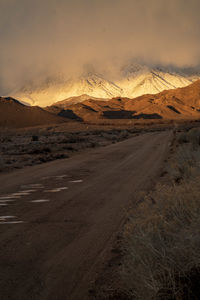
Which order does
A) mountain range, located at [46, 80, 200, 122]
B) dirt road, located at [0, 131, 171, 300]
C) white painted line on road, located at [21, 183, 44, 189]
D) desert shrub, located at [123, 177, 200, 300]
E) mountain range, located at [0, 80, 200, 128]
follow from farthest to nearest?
mountain range, located at [46, 80, 200, 122], mountain range, located at [0, 80, 200, 128], white painted line on road, located at [21, 183, 44, 189], dirt road, located at [0, 131, 171, 300], desert shrub, located at [123, 177, 200, 300]

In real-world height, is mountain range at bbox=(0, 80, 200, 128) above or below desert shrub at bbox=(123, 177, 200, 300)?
above

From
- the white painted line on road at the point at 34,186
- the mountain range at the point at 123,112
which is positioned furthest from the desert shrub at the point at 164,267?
the mountain range at the point at 123,112

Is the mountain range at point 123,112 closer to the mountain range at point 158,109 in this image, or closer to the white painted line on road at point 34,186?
the mountain range at point 158,109

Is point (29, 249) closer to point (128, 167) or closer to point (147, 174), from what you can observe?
point (147, 174)

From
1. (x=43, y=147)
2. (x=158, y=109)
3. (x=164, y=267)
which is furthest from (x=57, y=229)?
(x=158, y=109)

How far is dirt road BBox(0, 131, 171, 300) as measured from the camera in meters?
3.92

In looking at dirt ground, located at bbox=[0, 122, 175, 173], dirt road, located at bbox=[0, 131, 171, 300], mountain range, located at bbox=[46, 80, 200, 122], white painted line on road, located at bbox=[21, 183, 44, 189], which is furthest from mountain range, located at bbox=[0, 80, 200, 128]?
dirt road, located at bbox=[0, 131, 171, 300]

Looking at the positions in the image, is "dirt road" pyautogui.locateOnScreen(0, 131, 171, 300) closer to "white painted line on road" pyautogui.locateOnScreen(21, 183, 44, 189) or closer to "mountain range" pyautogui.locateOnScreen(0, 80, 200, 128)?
"white painted line on road" pyautogui.locateOnScreen(21, 183, 44, 189)

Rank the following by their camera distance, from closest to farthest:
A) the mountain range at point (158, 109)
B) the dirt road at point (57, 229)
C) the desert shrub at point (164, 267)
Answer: the desert shrub at point (164, 267) < the dirt road at point (57, 229) < the mountain range at point (158, 109)

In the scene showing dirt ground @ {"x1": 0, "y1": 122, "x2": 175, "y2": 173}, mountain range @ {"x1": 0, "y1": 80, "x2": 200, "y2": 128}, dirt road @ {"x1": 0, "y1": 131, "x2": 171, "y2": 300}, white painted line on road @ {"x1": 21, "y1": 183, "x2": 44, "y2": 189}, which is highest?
mountain range @ {"x1": 0, "y1": 80, "x2": 200, "y2": 128}

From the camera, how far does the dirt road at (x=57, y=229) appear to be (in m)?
3.92

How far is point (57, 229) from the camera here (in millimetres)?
6000

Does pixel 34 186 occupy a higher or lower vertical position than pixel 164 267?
lower

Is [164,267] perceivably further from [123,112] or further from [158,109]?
[123,112]
